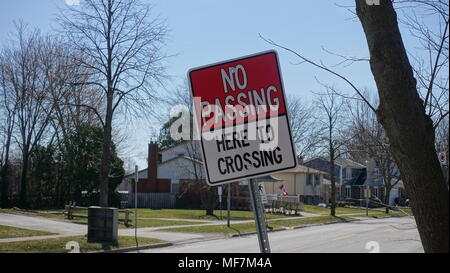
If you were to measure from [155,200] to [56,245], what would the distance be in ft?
104

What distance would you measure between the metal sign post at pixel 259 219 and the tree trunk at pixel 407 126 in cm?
82

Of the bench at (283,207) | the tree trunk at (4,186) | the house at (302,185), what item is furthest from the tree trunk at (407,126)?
the house at (302,185)

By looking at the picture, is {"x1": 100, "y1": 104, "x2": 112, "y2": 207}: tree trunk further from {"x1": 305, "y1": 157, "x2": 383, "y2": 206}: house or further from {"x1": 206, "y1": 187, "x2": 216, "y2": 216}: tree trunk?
{"x1": 305, "y1": 157, "x2": 383, "y2": 206}: house

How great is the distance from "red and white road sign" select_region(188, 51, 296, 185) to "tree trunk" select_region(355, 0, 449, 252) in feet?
1.91

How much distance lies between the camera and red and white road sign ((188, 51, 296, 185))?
10.4 feet

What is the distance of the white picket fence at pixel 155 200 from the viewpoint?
47.6 metres

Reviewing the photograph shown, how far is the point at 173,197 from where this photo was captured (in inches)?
1928

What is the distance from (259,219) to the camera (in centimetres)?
308

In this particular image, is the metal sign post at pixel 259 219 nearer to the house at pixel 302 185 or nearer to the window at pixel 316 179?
the house at pixel 302 185
